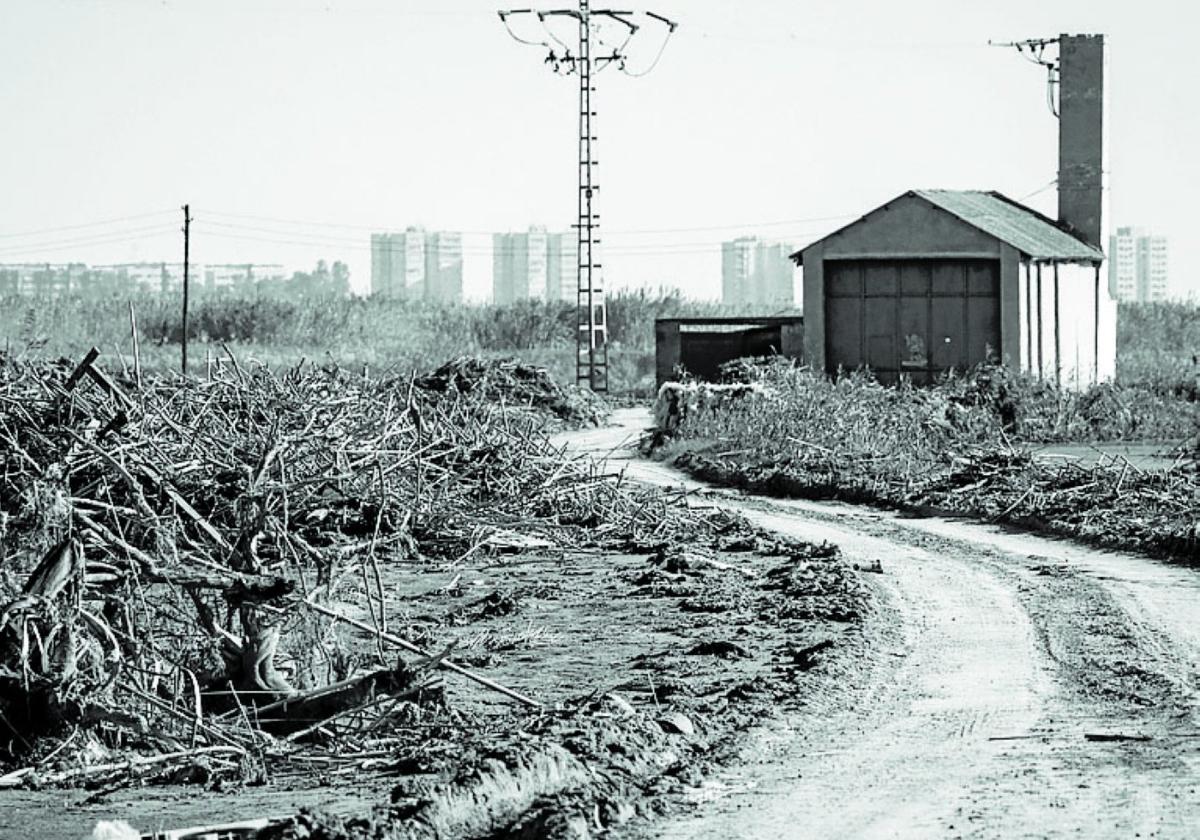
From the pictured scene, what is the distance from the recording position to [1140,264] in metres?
175

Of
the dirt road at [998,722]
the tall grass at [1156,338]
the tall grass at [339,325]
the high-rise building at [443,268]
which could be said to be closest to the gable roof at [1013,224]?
the tall grass at [1156,338]

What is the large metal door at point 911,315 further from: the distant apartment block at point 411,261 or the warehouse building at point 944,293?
the distant apartment block at point 411,261

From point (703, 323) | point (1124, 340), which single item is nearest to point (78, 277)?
point (1124, 340)

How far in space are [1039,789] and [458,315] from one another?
243 ft

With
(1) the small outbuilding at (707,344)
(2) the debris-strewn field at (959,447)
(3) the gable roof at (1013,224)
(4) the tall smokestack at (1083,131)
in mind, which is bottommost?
(2) the debris-strewn field at (959,447)

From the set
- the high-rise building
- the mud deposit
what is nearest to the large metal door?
the mud deposit

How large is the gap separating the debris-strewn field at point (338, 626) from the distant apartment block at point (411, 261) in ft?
537

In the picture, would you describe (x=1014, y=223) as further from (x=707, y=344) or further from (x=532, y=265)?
(x=532, y=265)

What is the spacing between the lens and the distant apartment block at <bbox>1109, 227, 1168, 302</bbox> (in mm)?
166375

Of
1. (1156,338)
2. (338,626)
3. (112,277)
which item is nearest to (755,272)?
(112,277)

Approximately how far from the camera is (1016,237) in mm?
41031

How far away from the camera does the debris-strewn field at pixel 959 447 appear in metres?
21.6

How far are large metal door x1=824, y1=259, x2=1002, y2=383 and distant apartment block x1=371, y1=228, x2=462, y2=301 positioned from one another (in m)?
141

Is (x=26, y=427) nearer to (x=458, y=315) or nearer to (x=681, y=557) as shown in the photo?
(x=681, y=557)
